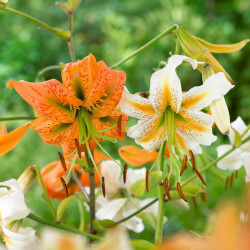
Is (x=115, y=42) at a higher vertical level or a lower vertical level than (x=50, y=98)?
higher

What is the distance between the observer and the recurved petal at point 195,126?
0.31 m

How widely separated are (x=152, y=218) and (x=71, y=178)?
80 mm

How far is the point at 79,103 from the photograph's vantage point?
0.31m

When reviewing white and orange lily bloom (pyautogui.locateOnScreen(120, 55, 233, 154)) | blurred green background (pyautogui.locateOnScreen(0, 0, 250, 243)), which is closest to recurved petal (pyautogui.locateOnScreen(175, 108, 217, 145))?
white and orange lily bloom (pyautogui.locateOnScreen(120, 55, 233, 154))

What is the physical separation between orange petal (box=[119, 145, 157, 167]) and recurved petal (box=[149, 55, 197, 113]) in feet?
0.30

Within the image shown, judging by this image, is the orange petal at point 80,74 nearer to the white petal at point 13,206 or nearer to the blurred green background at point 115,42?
the white petal at point 13,206

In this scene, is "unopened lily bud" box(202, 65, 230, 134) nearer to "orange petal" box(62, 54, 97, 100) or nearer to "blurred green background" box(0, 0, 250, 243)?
"orange petal" box(62, 54, 97, 100)

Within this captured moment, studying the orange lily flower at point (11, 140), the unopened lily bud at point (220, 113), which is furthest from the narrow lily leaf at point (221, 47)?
the orange lily flower at point (11, 140)

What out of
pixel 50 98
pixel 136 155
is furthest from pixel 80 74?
pixel 136 155

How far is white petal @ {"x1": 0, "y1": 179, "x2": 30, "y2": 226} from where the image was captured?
29 cm

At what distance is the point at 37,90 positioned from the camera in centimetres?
28

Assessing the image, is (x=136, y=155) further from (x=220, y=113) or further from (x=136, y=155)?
(x=220, y=113)

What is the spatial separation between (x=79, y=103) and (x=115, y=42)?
199cm

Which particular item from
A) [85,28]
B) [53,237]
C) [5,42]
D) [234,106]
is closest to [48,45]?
[5,42]
